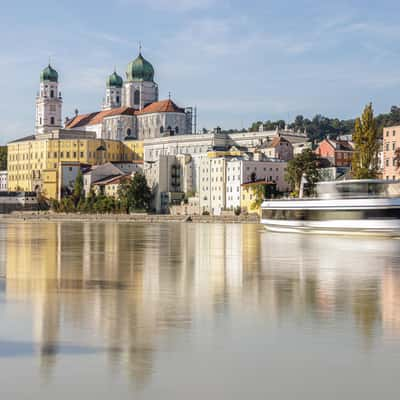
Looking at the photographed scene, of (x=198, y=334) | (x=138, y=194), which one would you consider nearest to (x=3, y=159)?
(x=138, y=194)

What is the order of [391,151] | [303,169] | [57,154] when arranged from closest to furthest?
[391,151] < [303,169] < [57,154]

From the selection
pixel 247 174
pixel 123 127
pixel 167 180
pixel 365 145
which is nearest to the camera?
pixel 365 145

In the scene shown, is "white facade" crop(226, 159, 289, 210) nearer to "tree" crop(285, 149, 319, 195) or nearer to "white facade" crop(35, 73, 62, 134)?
"tree" crop(285, 149, 319, 195)

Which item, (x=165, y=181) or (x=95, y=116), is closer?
(x=165, y=181)

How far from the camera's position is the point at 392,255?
100 feet

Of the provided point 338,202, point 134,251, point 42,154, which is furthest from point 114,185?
point 134,251

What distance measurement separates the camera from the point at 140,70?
166250 millimetres

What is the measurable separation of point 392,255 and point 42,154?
135400 millimetres

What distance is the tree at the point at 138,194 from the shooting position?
116 metres

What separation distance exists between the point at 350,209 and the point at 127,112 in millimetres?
118743

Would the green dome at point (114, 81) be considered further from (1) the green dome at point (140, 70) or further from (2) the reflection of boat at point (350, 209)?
(2) the reflection of boat at point (350, 209)

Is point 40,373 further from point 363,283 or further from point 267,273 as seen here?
point 267,273

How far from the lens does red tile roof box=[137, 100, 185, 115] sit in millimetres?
159875

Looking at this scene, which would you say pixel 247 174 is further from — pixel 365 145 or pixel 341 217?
pixel 341 217
